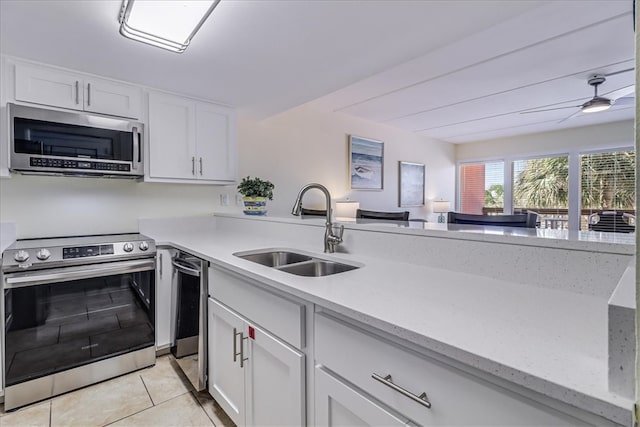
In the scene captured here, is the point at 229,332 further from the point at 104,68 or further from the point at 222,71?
the point at 104,68

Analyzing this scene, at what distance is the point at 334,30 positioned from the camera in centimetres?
172

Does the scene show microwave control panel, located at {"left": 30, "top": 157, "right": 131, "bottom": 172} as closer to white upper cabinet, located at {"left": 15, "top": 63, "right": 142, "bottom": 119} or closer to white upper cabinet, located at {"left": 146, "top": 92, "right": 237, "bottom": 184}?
white upper cabinet, located at {"left": 146, "top": 92, "right": 237, "bottom": 184}

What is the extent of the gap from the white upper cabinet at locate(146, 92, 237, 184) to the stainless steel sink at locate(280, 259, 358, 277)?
160 cm

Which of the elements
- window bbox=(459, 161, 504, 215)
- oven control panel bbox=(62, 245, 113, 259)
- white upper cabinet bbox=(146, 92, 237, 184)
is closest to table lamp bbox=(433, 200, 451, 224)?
window bbox=(459, 161, 504, 215)

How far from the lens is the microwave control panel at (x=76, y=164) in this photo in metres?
1.94

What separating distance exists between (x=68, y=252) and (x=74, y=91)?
113 cm

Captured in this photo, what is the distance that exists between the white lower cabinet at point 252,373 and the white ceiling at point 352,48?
1.54 m

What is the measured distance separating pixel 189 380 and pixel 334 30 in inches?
91.8

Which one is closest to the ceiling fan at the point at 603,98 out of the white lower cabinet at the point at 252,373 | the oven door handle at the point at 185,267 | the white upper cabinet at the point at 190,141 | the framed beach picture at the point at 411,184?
the framed beach picture at the point at 411,184

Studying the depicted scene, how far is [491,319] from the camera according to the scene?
2.50 feet

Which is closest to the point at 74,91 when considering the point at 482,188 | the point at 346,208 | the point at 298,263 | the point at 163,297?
the point at 163,297

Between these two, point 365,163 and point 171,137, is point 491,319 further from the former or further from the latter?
point 365,163

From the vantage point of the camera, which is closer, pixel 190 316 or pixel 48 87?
pixel 190 316

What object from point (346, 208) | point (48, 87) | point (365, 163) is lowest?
point (346, 208)
